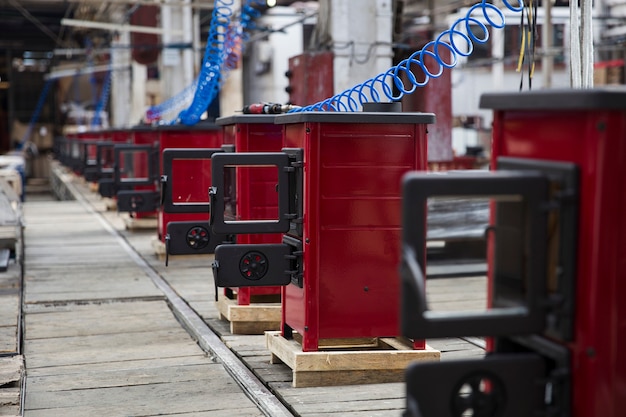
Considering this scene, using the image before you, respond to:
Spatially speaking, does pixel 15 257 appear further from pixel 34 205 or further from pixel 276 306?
pixel 34 205

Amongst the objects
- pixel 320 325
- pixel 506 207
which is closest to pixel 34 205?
pixel 320 325

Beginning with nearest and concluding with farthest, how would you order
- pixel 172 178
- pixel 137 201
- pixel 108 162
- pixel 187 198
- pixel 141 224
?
1. pixel 172 178
2. pixel 187 198
3. pixel 137 201
4. pixel 141 224
5. pixel 108 162

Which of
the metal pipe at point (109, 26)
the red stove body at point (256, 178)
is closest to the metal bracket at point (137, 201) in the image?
the red stove body at point (256, 178)

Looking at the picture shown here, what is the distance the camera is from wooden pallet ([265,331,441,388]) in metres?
6.21

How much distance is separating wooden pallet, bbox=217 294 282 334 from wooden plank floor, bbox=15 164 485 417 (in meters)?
0.09

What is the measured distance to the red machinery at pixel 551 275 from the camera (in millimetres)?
3283

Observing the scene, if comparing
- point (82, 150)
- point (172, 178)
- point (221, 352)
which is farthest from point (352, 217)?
point (82, 150)

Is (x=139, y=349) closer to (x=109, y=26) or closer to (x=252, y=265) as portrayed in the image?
(x=252, y=265)

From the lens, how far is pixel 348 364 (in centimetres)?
626

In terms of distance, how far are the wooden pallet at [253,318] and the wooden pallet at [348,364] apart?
4.84 feet

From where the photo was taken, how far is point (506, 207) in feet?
12.1

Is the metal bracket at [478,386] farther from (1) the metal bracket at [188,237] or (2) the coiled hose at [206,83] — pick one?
(2) the coiled hose at [206,83]

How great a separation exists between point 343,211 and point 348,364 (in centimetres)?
88

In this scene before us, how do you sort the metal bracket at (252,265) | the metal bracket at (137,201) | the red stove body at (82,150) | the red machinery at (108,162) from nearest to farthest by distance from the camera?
the metal bracket at (252,265) < the metal bracket at (137,201) < the red machinery at (108,162) < the red stove body at (82,150)
